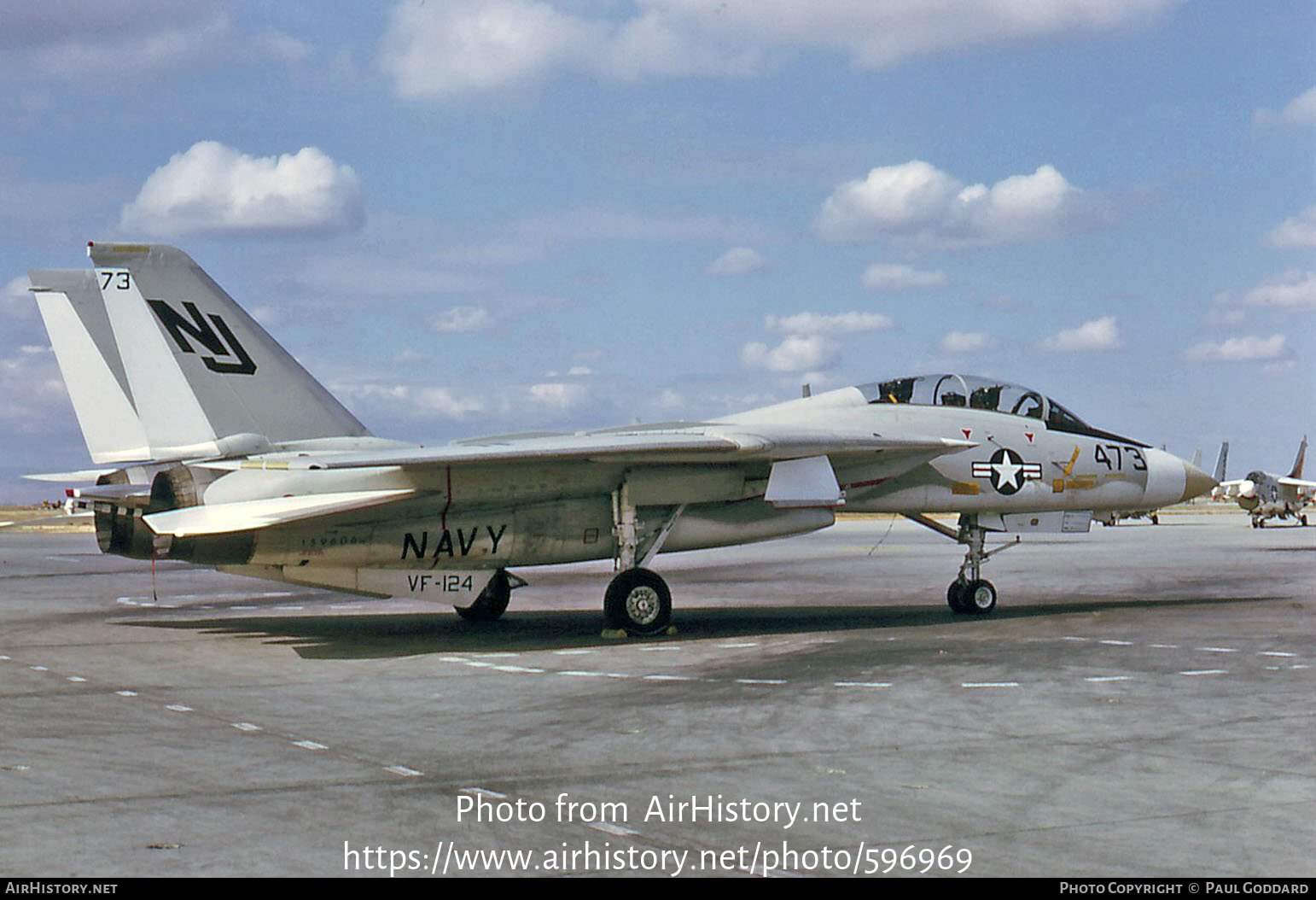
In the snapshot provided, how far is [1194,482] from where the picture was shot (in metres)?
19.5

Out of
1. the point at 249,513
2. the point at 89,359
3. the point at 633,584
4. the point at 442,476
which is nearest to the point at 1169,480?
the point at 633,584

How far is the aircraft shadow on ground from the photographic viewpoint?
1518 cm

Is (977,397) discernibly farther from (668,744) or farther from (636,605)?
(668,744)

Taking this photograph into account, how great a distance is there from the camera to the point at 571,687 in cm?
1155

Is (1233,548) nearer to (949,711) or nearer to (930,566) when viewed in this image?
(930,566)

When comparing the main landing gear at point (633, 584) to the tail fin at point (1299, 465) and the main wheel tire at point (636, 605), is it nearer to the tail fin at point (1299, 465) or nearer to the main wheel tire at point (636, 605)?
the main wheel tire at point (636, 605)

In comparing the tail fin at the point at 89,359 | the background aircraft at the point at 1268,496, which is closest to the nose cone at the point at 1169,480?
the tail fin at the point at 89,359

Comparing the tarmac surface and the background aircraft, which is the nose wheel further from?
the background aircraft

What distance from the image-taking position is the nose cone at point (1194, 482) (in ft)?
63.7

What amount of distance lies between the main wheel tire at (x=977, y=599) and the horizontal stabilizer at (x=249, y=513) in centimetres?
819

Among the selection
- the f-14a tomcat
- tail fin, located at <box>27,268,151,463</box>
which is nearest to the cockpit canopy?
the f-14a tomcat

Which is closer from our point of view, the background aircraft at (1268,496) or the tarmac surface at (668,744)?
the tarmac surface at (668,744)

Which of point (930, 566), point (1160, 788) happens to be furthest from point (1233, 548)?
point (1160, 788)

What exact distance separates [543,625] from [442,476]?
334 cm
